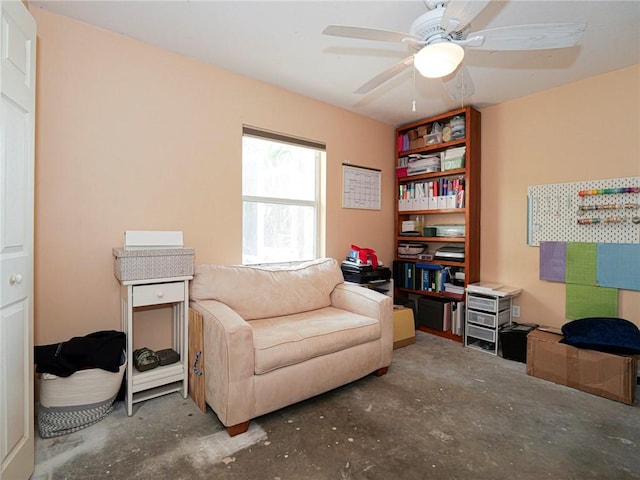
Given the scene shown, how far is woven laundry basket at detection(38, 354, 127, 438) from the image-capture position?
1.70 meters

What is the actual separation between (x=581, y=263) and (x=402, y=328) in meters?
1.61

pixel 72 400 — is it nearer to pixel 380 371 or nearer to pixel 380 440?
pixel 380 440

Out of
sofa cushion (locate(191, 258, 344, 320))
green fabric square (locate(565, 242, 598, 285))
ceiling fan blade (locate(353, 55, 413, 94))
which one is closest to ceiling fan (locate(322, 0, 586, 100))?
ceiling fan blade (locate(353, 55, 413, 94))

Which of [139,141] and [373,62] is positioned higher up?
[373,62]

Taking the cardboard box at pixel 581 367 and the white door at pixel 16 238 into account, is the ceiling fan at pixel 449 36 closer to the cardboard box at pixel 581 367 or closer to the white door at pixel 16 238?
the white door at pixel 16 238

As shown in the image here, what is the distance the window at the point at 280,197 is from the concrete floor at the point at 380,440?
54.6 inches

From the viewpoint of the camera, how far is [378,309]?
7.98 ft

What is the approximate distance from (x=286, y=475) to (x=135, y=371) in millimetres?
1190

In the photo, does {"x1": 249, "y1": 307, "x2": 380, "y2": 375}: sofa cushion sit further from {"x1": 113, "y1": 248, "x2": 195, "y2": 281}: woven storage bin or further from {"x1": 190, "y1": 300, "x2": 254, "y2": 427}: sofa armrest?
{"x1": 113, "y1": 248, "x2": 195, "y2": 281}: woven storage bin

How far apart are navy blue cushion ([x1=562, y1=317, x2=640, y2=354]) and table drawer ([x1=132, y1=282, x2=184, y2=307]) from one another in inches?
109

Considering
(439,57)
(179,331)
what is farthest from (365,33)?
(179,331)

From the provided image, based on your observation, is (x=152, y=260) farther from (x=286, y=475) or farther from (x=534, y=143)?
(x=534, y=143)

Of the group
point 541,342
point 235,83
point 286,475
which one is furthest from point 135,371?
point 541,342

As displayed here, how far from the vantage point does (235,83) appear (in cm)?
266
